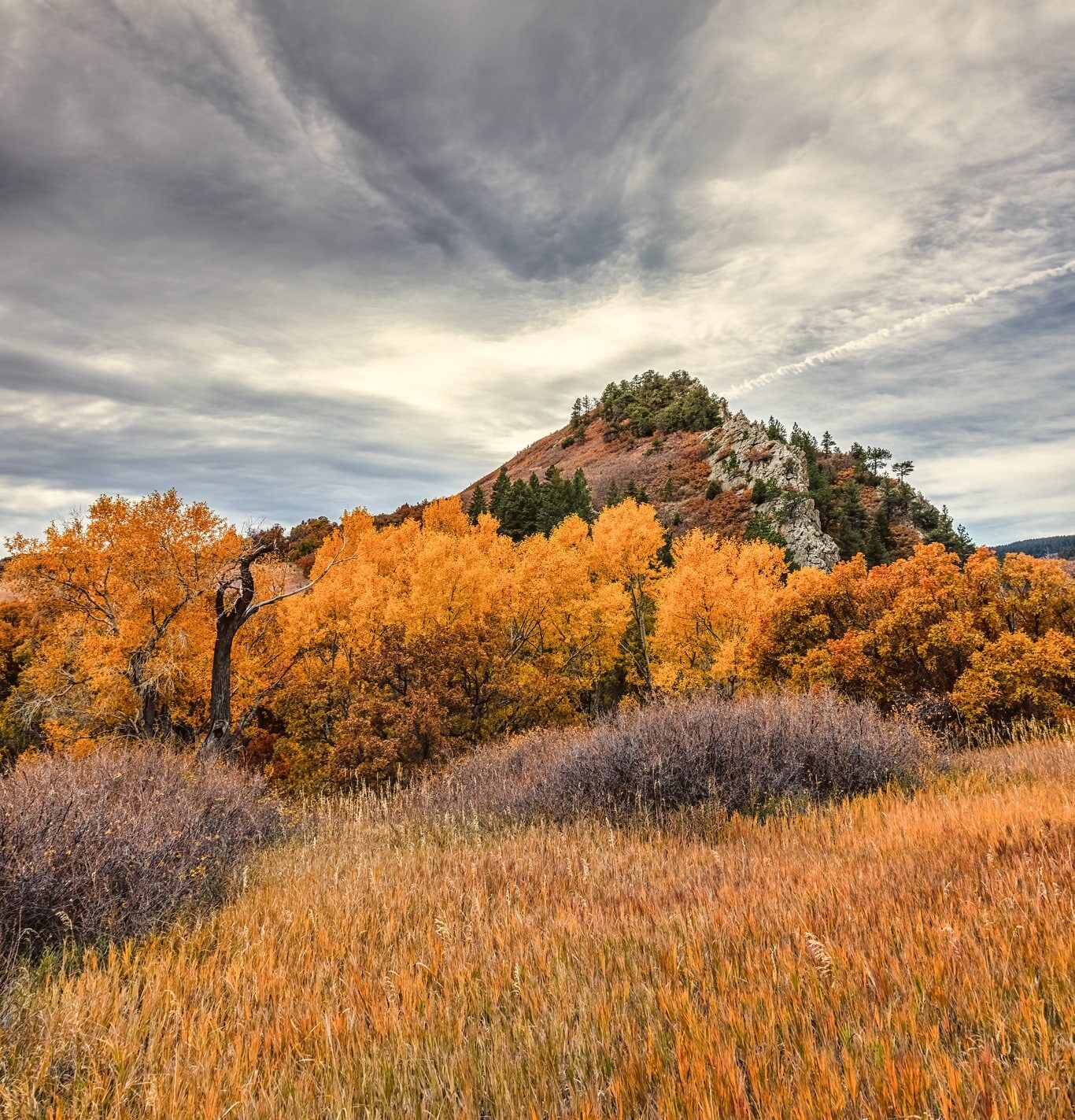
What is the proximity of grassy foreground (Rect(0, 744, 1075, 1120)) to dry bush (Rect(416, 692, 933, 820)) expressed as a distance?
2705 millimetres

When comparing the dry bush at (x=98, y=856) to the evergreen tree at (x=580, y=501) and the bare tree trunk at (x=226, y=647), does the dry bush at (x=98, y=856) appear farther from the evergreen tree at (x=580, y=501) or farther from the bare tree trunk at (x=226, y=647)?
the evergreen tree at (x=580, y=501)

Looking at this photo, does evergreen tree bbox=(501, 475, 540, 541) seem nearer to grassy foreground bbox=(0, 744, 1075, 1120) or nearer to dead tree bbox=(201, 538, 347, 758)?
dead tree bbox=(201, 538, 347, 758)

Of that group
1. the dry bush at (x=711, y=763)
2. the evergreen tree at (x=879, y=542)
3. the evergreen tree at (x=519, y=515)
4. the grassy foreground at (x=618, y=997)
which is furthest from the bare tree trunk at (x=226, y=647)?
the evergreen tree at (x=879, y=542)

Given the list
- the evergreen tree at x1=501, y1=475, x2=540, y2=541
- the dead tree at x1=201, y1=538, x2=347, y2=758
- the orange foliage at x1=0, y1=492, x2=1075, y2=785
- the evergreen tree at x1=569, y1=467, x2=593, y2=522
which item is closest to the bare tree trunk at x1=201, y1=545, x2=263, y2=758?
the dead tree at x1=201, y1=538, x2=347, y2=758

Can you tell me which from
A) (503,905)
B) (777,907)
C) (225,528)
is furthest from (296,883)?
(225,528)

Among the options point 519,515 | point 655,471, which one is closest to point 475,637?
point 519,515

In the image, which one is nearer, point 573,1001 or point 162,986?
point 573,1001

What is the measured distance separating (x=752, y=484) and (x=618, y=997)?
6636cm

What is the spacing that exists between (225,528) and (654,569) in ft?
72.4

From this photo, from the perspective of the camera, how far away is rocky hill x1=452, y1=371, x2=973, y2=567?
56.8 m

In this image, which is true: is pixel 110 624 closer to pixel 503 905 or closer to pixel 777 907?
pixel 503 905

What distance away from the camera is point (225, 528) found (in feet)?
80.4

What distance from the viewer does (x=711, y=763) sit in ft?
27.0

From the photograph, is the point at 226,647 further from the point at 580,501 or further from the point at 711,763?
the point at 580,501
